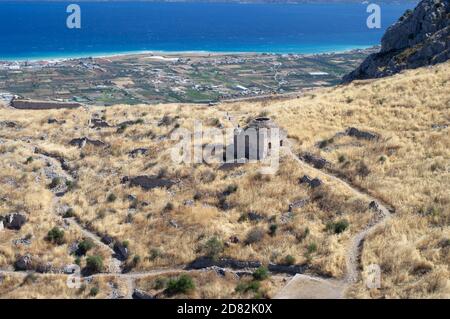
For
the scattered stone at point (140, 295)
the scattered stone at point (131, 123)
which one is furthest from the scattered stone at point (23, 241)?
the scattered stone at point (131, 123)

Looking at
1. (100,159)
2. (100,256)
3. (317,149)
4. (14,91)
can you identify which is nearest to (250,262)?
(100,256)

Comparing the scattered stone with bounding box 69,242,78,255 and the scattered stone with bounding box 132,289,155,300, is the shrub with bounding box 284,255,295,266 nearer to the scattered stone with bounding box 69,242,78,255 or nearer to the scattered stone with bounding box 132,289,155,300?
the scattered stone with bounding box 132,289,155,300

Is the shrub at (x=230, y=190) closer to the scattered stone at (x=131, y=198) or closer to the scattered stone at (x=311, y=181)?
the scattered stone at (x=311, y=181)

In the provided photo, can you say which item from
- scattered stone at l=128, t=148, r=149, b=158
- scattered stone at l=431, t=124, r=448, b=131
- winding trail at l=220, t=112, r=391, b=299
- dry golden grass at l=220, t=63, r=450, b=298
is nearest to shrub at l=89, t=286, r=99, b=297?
winding trail at l=220, t=112, r=391, b=299

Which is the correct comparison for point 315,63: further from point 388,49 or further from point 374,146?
point 374,146

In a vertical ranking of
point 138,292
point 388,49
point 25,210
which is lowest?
point 138,292

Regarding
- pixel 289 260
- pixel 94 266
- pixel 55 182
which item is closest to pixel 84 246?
pixel 94 266
